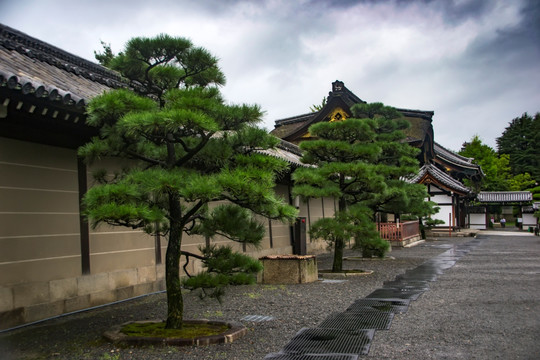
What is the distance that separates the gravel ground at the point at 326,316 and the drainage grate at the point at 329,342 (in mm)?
130

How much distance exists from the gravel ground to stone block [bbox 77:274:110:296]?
1.12 feet

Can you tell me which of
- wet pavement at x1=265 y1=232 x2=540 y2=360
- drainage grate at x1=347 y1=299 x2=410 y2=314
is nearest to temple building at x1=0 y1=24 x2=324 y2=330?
wet pavement at x1=265 y1=232 x2=540 y2=360

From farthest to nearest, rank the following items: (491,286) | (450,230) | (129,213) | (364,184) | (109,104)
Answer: (450,230), (364,184), (491,286), (109,104), (129,213)

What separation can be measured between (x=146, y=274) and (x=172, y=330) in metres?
3.90

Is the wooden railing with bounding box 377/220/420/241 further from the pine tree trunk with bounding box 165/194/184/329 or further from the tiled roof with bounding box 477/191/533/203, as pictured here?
the tiled roof with bounding box 477/191/533/203

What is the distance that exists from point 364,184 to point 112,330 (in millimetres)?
7938

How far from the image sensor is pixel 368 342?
5.58 m

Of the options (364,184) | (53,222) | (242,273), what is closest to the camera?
(242,273)

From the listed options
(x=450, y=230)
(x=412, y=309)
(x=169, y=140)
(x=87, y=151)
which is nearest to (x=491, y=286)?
(x=412, y=309)

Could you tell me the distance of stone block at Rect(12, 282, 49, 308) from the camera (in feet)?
21.9

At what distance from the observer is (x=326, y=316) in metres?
7.27

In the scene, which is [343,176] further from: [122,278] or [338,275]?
[122,278]

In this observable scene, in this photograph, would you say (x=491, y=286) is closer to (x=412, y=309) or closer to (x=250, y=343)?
(x=412, y=309)

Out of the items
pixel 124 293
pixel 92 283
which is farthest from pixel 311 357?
pixel 124 293
